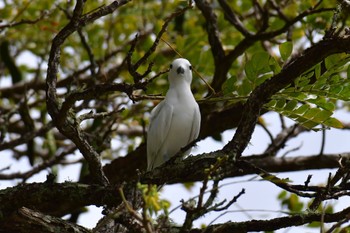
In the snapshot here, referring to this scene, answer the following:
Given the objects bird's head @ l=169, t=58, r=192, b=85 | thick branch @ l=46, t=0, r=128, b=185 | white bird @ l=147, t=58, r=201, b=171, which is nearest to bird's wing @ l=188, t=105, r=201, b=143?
white bird @ l=147, t=58, r=201, b=171

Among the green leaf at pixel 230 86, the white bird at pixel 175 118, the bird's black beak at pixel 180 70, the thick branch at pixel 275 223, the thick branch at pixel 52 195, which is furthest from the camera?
the bird's black beak at pixel 180 70

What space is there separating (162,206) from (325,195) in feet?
3.80

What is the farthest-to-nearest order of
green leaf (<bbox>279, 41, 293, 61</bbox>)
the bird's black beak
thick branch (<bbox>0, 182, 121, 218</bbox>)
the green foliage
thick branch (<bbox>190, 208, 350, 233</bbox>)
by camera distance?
the bird's black beak, green leaf (<bbox>279, 41, 293, 61</bbox>), thick branch (<bbox>0, 182, 121, 218</bbox>), thick branch (<bbox>190, 208, 350, 233</bbox>), the green foliage

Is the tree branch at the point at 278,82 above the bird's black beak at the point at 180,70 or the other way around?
the other way around

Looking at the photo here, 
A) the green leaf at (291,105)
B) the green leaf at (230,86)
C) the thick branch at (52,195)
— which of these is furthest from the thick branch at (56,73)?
the green leaf at (291,105)

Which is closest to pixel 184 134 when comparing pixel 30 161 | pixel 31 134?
pixel 31 134

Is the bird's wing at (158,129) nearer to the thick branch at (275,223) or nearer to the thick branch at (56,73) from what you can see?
the thick branch at (56,73)

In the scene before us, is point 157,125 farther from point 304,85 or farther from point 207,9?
point 207,9

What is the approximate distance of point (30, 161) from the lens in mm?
7234

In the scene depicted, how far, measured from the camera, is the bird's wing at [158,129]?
4.96m

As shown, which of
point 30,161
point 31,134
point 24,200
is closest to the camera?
point 24,200

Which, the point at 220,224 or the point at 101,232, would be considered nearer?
the point at 220,224

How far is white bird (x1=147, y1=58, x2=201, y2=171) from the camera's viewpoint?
16.2 ft

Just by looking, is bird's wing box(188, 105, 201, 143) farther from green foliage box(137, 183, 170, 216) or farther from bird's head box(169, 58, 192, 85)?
green foliage box(137, 183, 170, 216)
